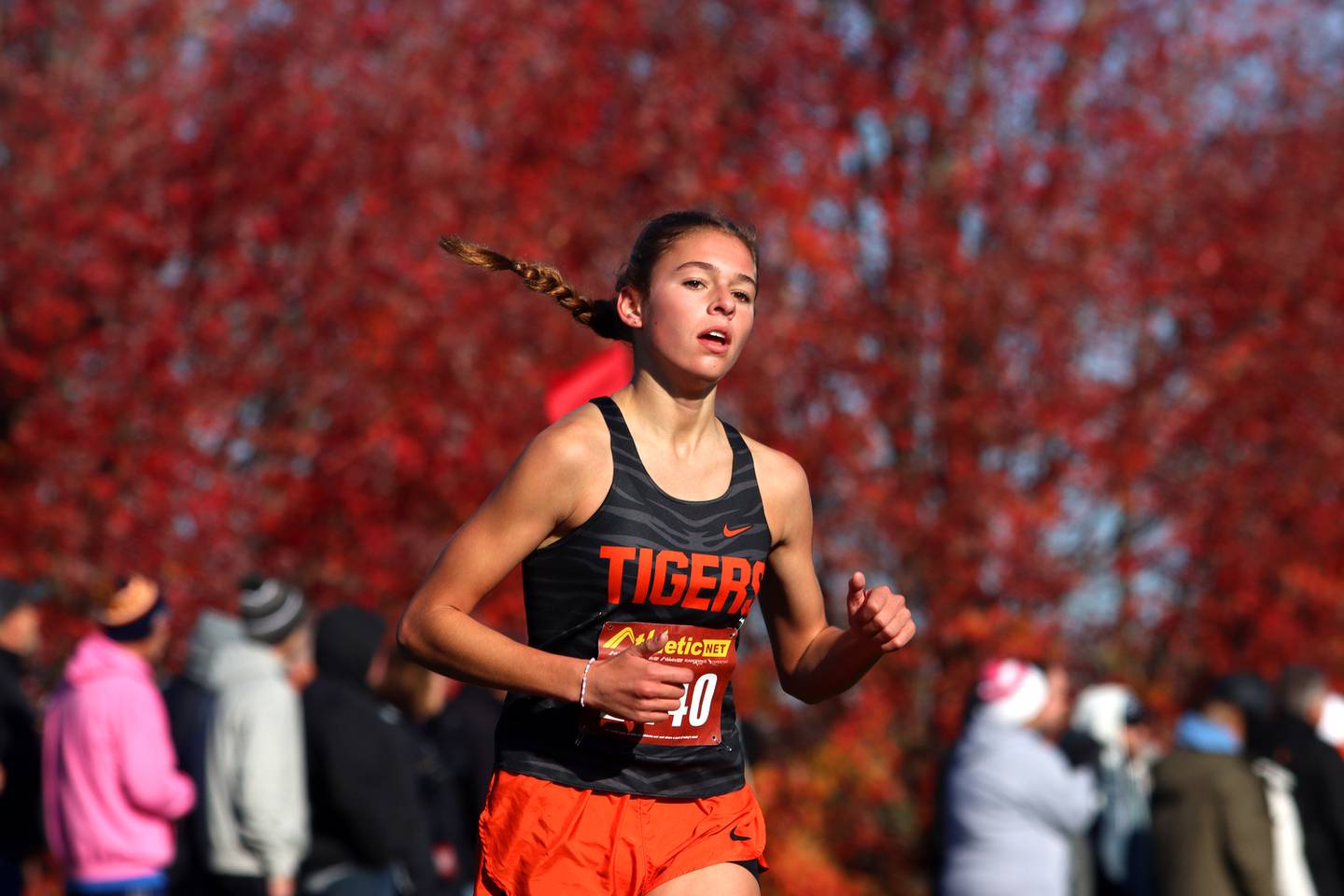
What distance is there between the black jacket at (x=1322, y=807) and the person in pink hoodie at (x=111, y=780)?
4898 mm

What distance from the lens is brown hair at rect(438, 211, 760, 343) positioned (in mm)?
3713

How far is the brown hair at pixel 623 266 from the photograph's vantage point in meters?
3.71

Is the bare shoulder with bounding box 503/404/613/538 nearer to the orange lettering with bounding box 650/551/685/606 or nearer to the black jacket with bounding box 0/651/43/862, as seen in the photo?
the orange lettering with bounding box 650/551/685/606

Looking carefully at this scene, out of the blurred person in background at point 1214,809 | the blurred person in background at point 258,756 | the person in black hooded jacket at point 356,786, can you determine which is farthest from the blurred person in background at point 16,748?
the blurred person in background at point 1214,809

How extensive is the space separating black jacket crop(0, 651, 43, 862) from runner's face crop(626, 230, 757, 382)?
164 inches

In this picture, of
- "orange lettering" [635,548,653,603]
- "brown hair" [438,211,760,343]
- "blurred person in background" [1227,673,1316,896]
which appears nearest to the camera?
"orange lettering" [635,548,653,603]

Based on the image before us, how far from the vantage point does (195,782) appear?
6.85 m

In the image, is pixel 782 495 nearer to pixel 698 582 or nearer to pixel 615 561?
pixel 698 582

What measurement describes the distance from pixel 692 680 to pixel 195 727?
417 cm

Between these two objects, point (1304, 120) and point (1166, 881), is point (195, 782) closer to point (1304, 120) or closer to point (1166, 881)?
point (1166, 881)

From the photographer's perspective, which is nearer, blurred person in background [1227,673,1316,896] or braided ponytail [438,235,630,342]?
Answer: braided ponytail [438,235,630,342]

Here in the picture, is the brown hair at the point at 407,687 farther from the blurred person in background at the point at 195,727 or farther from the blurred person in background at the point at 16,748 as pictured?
the blurred person in background at the point at 16,748

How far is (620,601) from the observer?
3475mm

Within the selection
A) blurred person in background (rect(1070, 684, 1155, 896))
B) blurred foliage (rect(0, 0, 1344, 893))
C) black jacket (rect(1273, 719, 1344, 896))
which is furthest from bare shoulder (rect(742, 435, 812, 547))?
blurred foliage (rect(0, 0, 1344, 893))
